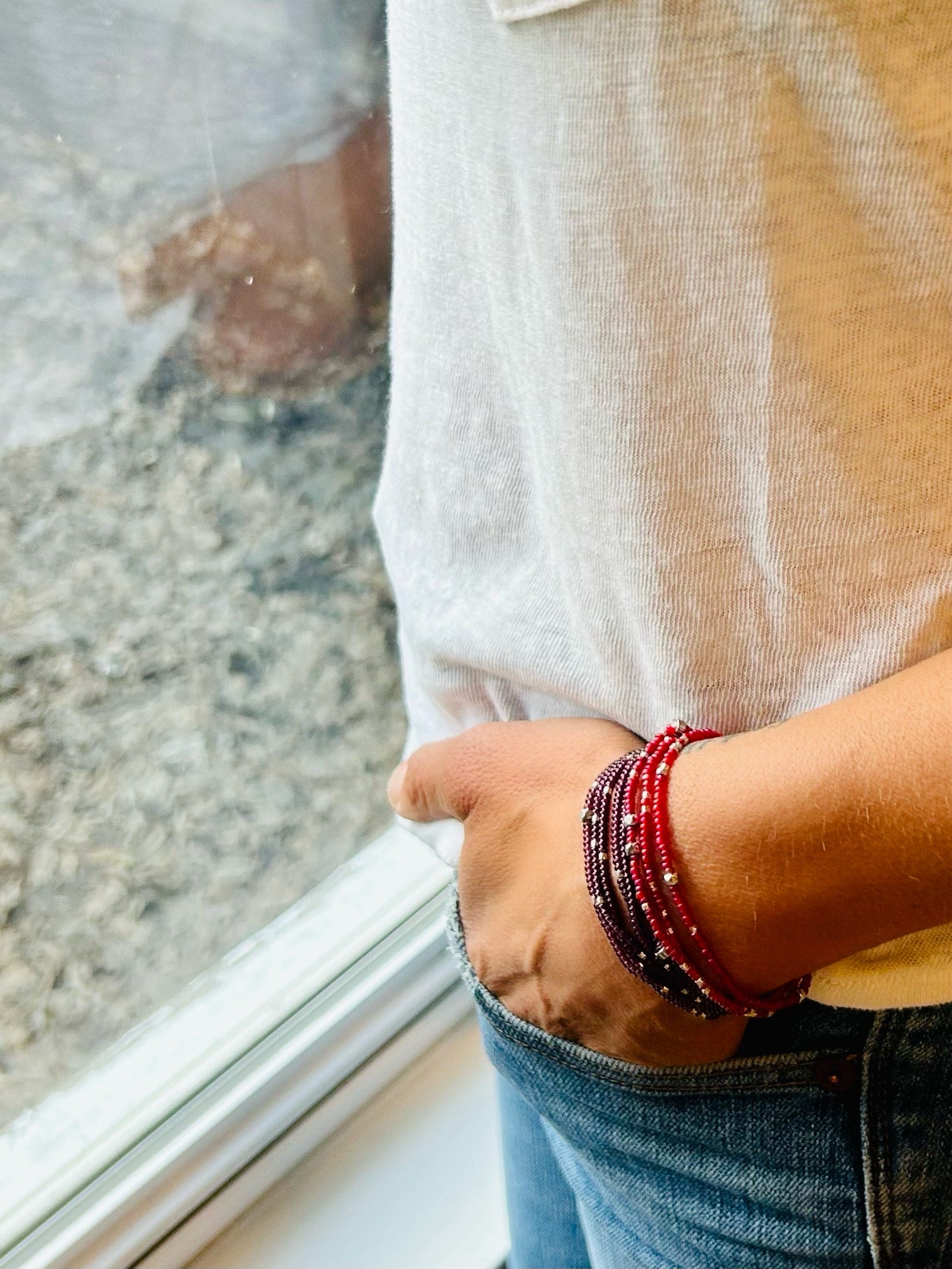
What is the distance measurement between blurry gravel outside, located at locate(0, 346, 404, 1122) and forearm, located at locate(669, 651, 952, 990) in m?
0.52

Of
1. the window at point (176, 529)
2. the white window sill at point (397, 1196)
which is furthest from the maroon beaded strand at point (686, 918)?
the white window sill at point (397, 1196)

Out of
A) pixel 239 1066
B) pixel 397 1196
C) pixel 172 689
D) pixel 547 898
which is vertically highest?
pixel 547 898

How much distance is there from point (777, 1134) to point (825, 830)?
17 centimetres

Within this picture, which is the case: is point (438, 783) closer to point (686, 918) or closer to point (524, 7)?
point (686, 918)

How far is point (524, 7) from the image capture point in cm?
35

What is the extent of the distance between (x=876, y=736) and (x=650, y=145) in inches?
8.8

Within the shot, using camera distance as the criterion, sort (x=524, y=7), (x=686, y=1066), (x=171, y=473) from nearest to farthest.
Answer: (x=524, y=7) < (x=686, y=1066) < (x=171, y=473)

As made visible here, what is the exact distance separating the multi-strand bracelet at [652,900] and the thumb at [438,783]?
0.10 m

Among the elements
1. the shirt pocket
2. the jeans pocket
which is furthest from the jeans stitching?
the shirt pocket

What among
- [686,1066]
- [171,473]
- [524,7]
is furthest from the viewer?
[171,473]

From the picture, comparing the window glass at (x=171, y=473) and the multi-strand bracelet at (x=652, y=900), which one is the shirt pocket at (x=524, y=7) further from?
the window glass at (x=171, y=473)

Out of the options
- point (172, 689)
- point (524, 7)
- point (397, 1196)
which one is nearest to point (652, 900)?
point (524, 7)

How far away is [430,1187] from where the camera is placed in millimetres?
921

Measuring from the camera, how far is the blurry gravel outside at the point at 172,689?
2.47ft
